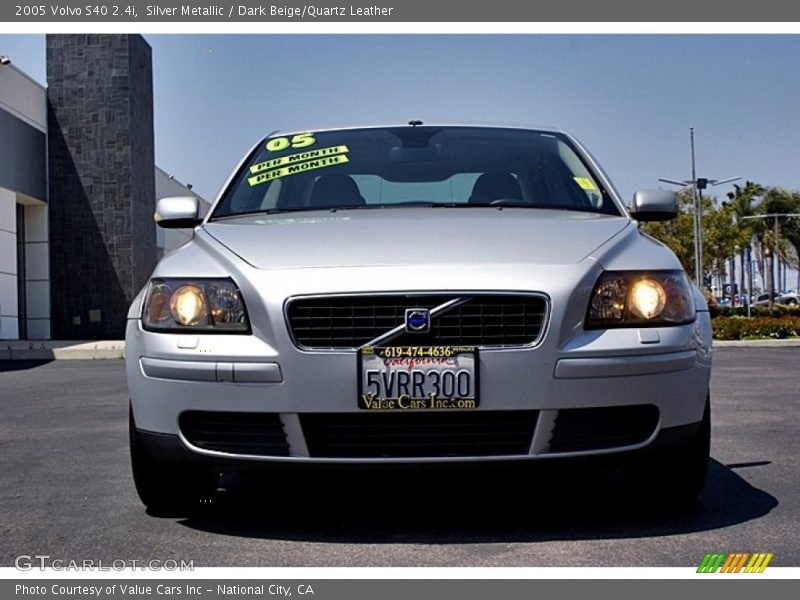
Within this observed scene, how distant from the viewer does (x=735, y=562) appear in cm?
323

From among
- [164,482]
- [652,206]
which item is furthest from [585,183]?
[164,482]

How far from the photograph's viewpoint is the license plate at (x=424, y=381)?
133 inches

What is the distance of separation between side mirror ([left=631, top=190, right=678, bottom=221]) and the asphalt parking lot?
45.1 inches

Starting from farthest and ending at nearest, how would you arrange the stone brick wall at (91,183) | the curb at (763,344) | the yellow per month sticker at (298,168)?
the stone brick wall at (91,183) < the curb at (763,344) < the yellow per month sticker at (298,168)

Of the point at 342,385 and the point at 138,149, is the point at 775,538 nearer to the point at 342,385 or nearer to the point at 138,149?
the point at 342,385

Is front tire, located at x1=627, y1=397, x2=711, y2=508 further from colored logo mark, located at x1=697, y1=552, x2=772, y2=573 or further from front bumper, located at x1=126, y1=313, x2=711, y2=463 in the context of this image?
colored logo mark, located at x1=697, y1=552, x2=772, y2=573

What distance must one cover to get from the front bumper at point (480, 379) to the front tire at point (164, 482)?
0.62 ft

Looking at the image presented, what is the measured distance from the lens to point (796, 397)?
9.20 m

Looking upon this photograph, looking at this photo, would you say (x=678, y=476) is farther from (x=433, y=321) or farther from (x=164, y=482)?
(x=164, y=482)

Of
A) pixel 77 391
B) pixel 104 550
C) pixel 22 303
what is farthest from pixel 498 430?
pixel 22 303

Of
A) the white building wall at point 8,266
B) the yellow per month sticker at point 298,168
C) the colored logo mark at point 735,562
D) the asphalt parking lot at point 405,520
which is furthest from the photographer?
the white building wall at point 8,266

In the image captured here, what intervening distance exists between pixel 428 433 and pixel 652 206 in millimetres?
1798

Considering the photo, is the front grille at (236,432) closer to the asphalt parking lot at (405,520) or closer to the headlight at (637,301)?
the asphalt parking lot at (405,520)

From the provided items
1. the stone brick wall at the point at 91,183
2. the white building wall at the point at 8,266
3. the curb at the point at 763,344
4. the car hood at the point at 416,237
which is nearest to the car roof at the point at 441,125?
the car hood at the point at 416,237
